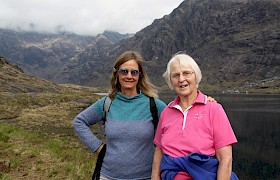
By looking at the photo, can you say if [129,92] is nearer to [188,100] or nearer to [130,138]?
[130,138]

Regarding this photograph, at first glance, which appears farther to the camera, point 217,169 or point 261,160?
point 261,160

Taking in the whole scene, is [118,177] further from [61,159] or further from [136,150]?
[61,159]

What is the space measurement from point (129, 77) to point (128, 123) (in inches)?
34.4

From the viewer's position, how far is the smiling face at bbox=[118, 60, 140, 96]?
596 centimetres

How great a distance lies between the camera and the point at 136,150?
571cm

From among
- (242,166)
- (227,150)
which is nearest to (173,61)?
(227,150)

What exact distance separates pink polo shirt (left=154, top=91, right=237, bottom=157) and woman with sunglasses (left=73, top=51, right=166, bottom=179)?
→ 2.59 ft

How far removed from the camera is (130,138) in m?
5.70

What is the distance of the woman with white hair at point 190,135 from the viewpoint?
4.48 meters

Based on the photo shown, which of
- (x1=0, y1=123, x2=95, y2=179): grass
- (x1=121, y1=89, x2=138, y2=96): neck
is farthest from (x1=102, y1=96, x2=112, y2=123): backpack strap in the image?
(x1=0, y1=123, x2=95, y2=179): grass

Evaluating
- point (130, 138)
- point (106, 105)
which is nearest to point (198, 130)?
point (130, 138)

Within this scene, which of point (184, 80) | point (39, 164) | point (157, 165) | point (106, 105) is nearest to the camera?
point (184, 80)

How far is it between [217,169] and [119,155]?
1934 millimetres

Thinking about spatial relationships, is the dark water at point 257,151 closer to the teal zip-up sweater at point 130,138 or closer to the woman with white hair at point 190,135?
the teal zip-up sweater at point 130,138
